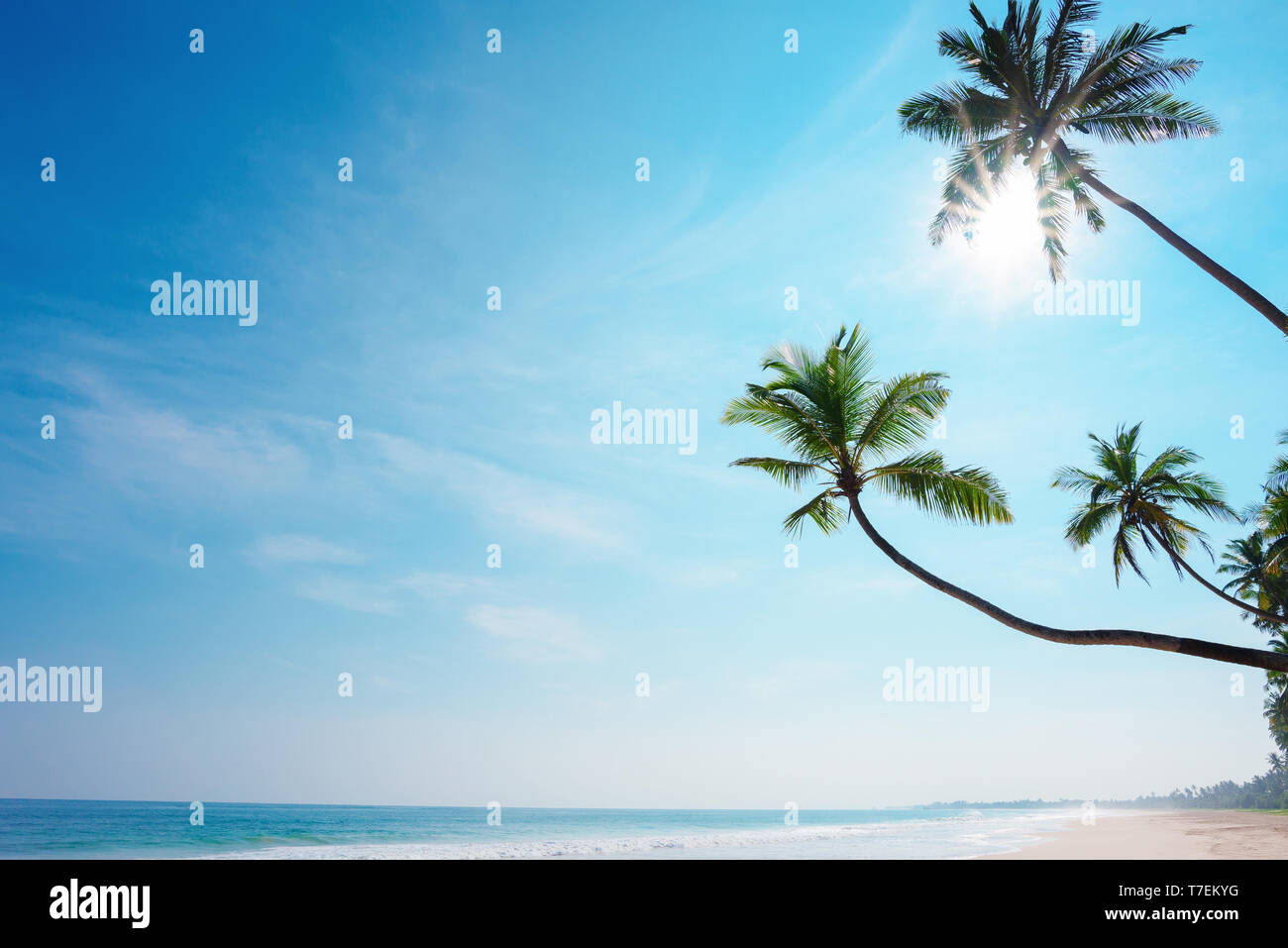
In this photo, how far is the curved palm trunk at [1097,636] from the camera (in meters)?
6.96

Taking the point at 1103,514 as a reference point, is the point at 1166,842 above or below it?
below

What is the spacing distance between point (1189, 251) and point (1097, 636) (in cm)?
494

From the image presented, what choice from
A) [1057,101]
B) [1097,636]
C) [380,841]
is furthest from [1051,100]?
[380,841]

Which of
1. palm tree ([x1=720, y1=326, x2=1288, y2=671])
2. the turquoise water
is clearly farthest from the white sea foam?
palm tree ([x1=720, y1=326, x2=1288, y2=671])

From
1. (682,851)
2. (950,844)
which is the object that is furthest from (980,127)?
(950,844)

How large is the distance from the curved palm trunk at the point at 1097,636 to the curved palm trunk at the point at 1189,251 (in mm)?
3762

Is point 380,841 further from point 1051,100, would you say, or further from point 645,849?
point 1051,100

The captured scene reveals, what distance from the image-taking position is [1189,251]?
29.5 feet

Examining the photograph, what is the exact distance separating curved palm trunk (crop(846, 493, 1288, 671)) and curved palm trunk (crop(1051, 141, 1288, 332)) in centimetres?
376

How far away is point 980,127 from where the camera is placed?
36.9 ft

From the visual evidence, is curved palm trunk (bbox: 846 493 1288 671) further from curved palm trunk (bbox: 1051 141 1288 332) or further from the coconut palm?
the coconut palm

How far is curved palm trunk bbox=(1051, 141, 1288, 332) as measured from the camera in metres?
8.30
